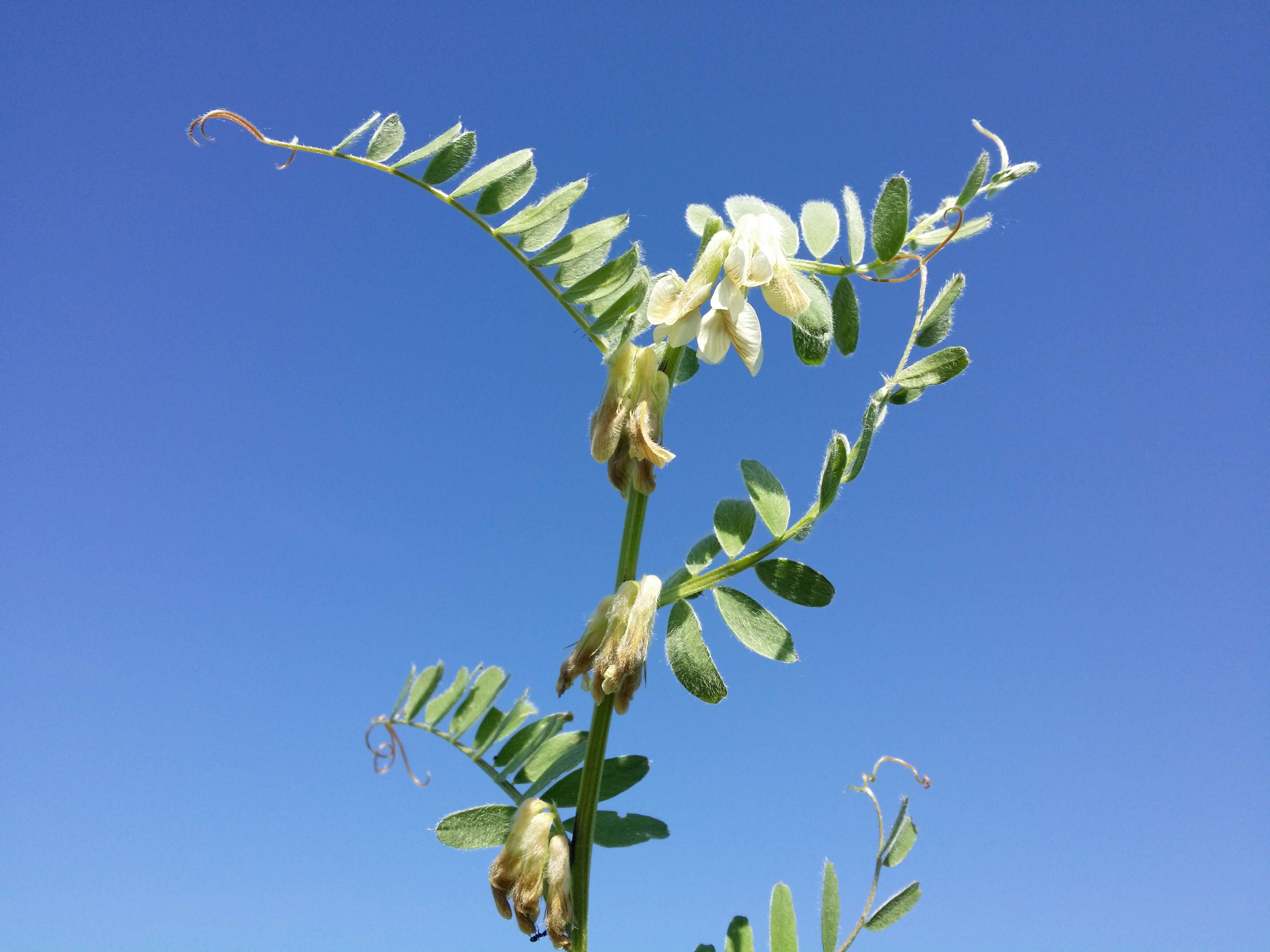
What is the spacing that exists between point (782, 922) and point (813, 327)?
1083 millimetres

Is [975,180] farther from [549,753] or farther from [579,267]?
[549,753]

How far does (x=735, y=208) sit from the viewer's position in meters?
1.45

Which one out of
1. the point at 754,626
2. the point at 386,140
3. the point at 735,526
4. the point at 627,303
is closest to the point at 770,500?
the point at 735,526

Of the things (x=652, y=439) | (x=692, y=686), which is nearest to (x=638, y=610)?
(x=692, y=686)

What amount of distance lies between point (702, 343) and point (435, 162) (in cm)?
68

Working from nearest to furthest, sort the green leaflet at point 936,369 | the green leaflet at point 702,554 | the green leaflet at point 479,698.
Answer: the green leaflet at point 936,369 → the green leaflet at point 702,554 → the green leaflet at point 479,698

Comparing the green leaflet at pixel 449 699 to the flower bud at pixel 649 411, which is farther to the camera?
the green leaflet at pixel 449 699

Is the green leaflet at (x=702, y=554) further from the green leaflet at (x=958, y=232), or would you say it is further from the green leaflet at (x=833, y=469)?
the green leaflet at (x=958, y=232)

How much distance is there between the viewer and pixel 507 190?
1631 mm

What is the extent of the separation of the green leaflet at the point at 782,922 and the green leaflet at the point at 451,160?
1465 mm

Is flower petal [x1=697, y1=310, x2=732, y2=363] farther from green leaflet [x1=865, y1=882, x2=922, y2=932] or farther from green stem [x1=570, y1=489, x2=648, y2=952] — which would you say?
green leaflet [x1=865, y1=882, x2=922, y2=932]

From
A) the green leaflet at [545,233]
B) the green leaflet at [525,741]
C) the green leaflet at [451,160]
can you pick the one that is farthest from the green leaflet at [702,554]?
the green leaflet at [451,160]

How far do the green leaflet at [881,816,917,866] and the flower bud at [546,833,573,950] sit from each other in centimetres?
66

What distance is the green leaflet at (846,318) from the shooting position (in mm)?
1442
